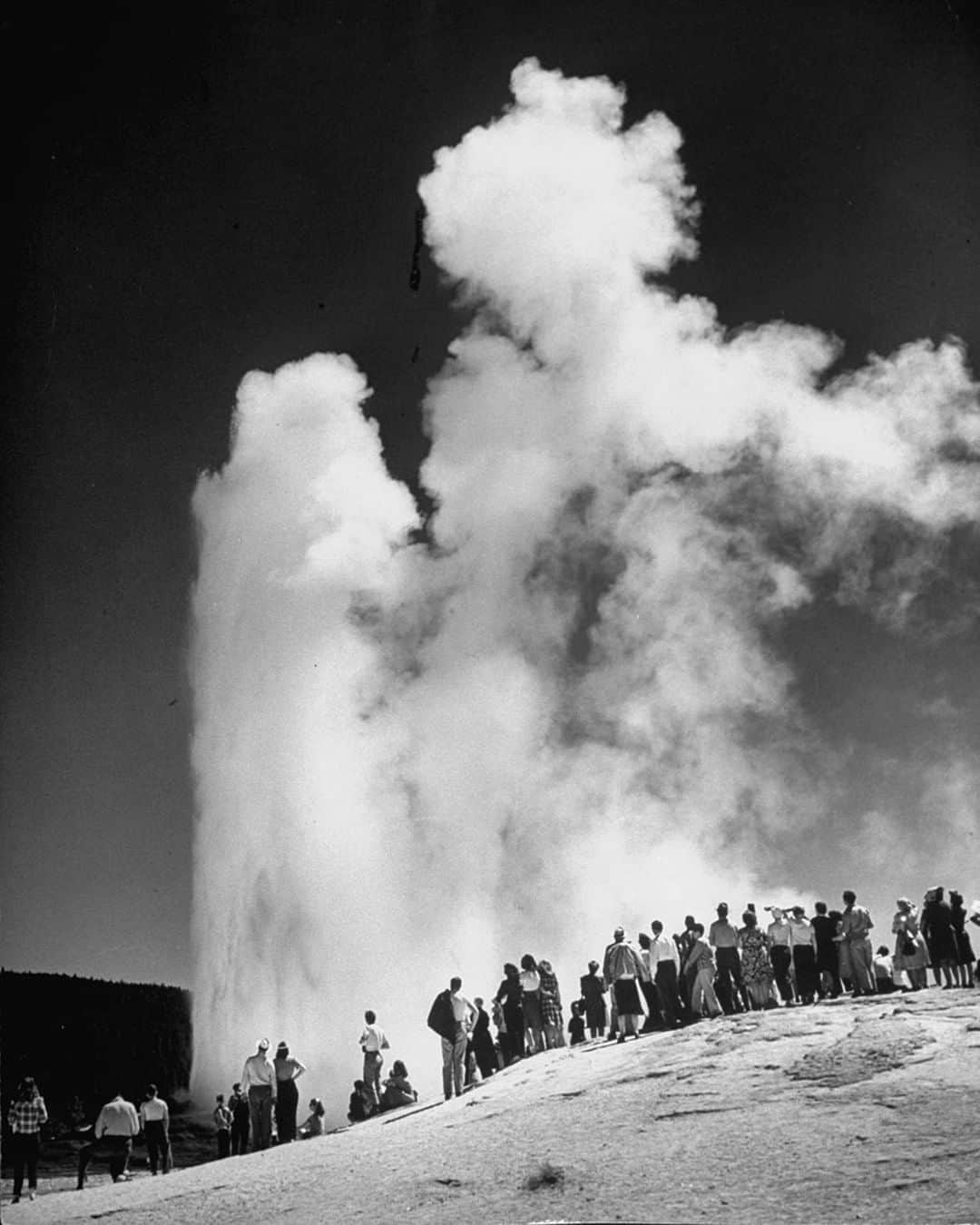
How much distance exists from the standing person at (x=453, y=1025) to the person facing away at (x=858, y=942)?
524 cm

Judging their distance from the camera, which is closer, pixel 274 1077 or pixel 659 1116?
pixel 659 1116

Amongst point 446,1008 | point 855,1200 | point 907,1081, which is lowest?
point 855,1200

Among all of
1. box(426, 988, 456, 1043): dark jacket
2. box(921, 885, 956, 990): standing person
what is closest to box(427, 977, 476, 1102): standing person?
box(426, 988, 456, 1043): dark jacket

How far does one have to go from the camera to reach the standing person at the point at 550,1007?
14820mm

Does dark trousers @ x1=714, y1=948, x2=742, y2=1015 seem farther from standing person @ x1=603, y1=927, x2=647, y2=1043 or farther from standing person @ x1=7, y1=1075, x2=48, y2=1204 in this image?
standing person @ x1=7, y1=1075, x2=48, y2=1204

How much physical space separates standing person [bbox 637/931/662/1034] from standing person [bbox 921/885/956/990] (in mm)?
3786

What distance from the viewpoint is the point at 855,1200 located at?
696 centimetres

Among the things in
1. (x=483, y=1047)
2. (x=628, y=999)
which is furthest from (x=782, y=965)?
(x=483, y=1047)

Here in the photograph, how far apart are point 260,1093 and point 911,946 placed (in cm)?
926

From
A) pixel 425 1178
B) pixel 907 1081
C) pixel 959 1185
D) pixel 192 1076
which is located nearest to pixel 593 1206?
pixel 425 1178

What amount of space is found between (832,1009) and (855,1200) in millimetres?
5749

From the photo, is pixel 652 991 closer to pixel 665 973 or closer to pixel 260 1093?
pixel 665 973

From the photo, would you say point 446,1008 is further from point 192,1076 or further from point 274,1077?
point 192,1076

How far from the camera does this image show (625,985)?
13836mm
